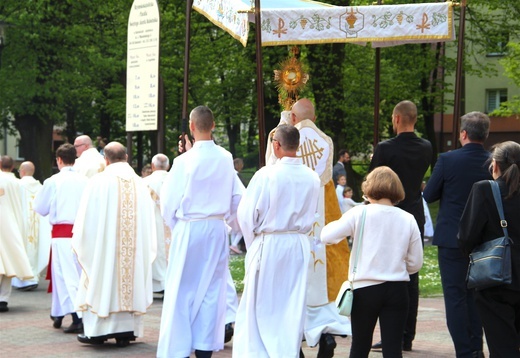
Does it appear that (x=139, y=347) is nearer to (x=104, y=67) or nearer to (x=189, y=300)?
(x=189, y=300)

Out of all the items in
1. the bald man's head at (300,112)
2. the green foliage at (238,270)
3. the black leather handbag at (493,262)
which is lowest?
the green foliage at (238,270)

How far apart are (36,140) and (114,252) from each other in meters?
21.3

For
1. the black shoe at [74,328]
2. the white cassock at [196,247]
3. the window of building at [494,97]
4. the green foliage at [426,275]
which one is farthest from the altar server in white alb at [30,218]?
the window of building at [494,97]

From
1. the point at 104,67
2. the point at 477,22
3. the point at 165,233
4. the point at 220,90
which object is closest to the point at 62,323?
the point at 165,233

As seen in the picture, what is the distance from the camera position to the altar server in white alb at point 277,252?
8.03 m

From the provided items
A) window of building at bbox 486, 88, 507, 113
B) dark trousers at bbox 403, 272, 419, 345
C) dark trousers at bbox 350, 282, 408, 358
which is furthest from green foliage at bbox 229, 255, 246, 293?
window of building at bbox 486, 88, 507, 113

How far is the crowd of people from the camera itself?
6.92 meters

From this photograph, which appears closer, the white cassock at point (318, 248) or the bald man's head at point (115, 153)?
the white cassock at point (318, 248)

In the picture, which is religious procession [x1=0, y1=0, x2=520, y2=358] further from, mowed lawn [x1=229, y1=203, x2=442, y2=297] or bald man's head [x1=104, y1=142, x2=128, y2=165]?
mowed lawn [x1=229, y1=203, x2=442, y2=297]

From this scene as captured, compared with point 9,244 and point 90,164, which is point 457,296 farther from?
point 9,244

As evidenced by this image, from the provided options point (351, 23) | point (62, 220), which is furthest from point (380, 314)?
point (62, 220)

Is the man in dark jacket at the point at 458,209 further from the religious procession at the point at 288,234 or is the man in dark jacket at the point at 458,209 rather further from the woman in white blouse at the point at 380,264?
the woman in white blouse at the point at 380,264

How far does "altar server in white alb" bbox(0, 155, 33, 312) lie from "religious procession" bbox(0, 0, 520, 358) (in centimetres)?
68

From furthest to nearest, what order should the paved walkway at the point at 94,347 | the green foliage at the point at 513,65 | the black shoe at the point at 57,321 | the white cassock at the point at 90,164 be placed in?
the green foliage at the point at 513,65, the white cassock at the point at 90,164, the black shoe at the point at 57,321, the paved walkway at the point at 94,347
